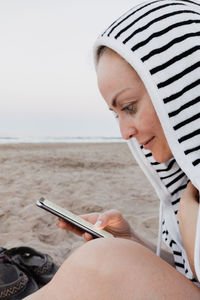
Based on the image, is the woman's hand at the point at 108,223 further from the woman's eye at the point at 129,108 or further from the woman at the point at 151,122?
the woman's eye at the point at 129,108

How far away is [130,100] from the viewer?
1.27 metres

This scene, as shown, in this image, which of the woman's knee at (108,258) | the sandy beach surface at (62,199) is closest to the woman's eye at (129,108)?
the woman's knee at (108,258)

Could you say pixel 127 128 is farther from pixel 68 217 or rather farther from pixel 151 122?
pixel 68 217

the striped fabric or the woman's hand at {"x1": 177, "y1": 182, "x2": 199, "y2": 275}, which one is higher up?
the striped fabric

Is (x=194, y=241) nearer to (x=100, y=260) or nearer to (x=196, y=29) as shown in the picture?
(x=100, y=260)

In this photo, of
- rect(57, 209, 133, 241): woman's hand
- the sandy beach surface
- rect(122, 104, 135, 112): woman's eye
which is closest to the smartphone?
rect(57, 209, 133, 241): woman's hand

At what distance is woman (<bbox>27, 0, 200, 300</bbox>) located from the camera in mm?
979

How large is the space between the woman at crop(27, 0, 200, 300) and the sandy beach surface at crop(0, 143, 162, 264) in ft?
4.60

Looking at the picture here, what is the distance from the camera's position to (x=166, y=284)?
0.97 m

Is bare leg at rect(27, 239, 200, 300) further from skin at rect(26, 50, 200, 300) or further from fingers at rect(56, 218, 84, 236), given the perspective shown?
fingers at rect(56, 218, 84, 236)

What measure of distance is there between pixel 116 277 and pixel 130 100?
2.13 ft

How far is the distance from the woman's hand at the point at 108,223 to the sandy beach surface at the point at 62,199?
810 mm

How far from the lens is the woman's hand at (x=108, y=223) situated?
1.56 metres

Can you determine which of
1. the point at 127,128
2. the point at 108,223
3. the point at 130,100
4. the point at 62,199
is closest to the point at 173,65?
the point at 130,100
